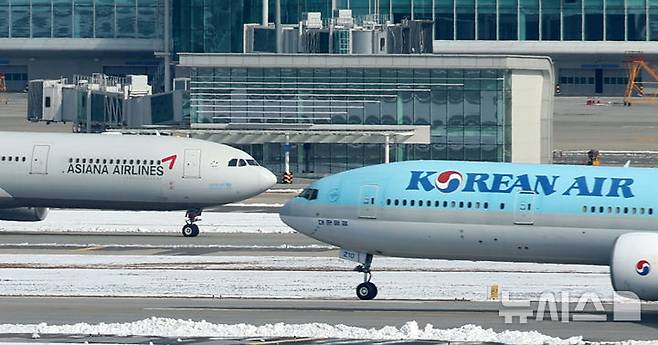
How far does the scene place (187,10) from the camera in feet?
458

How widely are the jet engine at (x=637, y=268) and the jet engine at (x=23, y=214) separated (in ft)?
109

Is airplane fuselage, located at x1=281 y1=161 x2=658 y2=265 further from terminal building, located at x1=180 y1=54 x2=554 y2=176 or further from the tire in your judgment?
terminal building, located at x1=180 y1=54 x2=554 y2=176

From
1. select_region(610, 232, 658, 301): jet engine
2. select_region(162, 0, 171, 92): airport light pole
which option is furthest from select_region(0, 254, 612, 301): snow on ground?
select_region(162, 0, 171, 92): airport light pole

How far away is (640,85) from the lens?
582 ft

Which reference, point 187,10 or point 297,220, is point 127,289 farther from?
point 187,10

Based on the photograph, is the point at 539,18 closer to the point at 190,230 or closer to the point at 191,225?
the point at 191,225

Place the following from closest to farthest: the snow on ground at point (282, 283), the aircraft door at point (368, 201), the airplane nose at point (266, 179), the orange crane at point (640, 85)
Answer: the aircraft door at point (368, 201) < the snow on ground at point (282, 283) < the airplane nose at point (266, 179) < the orange crane at point (640, 85)

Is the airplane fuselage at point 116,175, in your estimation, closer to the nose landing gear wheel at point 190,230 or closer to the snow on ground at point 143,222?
the nose landing gear wheel at point 190,230

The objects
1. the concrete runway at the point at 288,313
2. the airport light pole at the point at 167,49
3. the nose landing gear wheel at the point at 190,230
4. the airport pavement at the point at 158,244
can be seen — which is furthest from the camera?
the airport light pole at the point at 167,49

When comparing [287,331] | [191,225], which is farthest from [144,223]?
[287,331]

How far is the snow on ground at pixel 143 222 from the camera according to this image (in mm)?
74750

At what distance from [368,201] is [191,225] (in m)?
22.8

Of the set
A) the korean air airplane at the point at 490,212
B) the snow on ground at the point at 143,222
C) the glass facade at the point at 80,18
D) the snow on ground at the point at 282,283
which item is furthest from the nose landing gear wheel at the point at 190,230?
the glass facade at the point at 80,18

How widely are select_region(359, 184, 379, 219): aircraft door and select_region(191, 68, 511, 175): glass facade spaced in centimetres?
4851
